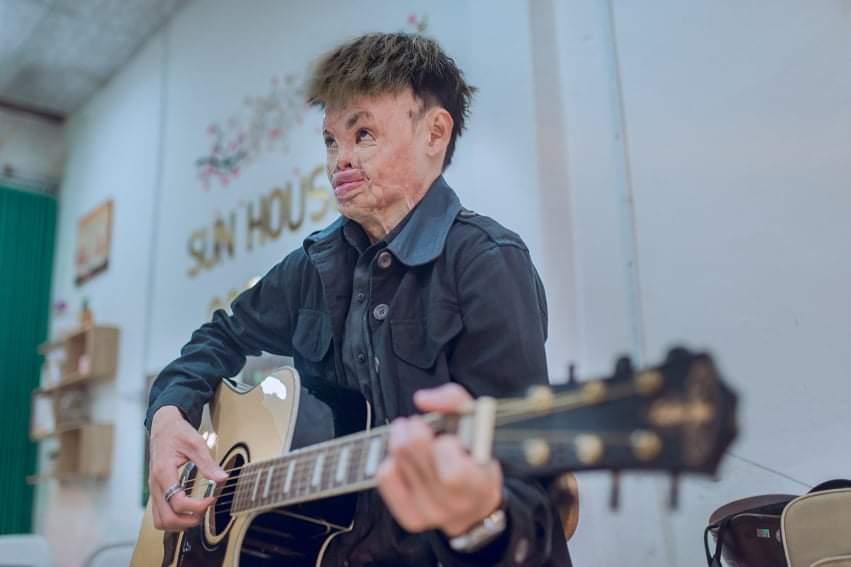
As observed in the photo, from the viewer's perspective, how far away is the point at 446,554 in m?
0.76

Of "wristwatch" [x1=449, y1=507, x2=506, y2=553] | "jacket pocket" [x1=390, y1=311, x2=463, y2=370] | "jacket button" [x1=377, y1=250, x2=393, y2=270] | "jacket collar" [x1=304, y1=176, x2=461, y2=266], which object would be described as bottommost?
"wristwatch" [x1=449, y1=507, x2=506, y2=553]

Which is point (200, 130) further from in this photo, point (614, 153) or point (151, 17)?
point (614, 153)

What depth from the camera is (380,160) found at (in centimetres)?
112

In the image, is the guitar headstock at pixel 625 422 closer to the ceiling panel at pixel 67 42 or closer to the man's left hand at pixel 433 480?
the man's left hand at pixel 433 480

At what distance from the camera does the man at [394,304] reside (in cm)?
91

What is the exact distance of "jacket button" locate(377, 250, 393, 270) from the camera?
1061mm

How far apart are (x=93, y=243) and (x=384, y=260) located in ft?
12.9

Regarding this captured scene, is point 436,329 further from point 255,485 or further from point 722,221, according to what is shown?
point 722,221

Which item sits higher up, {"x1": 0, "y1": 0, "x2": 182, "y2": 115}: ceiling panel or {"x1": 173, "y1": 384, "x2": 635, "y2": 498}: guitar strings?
{"x1": 0, "y1": 0, "x2": 182, "y2": 115}: ceiling panel

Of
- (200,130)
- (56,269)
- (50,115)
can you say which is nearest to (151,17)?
(200,130)

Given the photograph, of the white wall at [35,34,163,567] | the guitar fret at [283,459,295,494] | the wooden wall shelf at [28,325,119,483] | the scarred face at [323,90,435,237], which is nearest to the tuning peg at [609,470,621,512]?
Answer: the guitar fret at [283,459,295,494]

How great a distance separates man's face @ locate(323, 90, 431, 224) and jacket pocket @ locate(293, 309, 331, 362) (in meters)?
0.18

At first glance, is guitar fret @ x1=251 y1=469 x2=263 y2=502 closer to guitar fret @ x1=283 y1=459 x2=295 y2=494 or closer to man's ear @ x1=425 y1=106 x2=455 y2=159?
guitar fret @ x1=283 y1=459 x2=295 y2=494

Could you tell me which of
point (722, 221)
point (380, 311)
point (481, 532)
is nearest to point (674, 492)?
point (481, 532)
